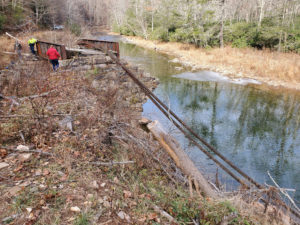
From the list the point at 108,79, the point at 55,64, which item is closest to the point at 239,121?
the point at 108,79

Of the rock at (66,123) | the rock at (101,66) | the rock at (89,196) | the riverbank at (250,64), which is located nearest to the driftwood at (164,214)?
the rock at (89,196)

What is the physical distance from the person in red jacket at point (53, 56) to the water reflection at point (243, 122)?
5066mm

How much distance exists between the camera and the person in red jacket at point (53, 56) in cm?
1008

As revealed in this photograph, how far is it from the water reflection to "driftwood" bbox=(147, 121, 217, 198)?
39 centimetres

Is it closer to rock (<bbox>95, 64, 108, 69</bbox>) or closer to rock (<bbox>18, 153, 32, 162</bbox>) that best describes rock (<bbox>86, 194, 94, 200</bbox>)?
rock (<bbox>18, 153, 32, 162</bbox>)

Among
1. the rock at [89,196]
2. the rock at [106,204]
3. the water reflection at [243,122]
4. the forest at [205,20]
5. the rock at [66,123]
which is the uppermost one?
the forest at [205,20]

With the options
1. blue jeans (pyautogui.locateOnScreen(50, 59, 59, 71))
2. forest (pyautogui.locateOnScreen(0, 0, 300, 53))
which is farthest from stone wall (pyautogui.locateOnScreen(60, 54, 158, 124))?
forest (pyautogui.locateOnScreen(0, 0, 300, 53))

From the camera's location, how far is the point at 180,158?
16.1 ft

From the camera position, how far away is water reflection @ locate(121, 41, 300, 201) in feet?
25.9

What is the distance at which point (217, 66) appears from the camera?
70.0 ft

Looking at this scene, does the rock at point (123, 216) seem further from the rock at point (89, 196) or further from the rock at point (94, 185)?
the rock at point (94, 185)

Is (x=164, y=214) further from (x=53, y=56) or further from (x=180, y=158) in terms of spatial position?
(x=53, y=56)

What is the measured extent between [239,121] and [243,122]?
0.20 metres

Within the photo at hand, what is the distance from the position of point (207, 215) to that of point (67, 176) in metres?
2.50
